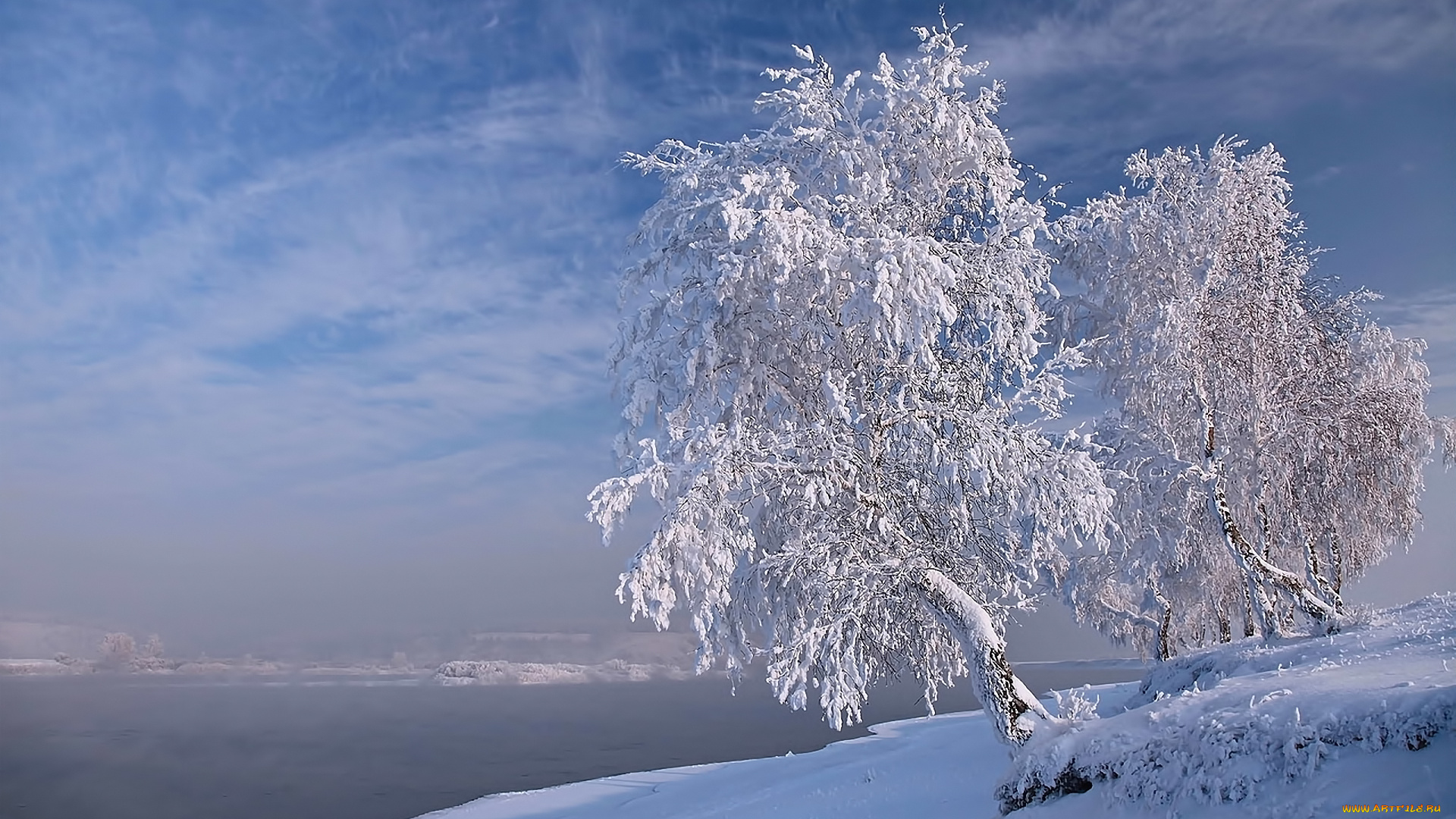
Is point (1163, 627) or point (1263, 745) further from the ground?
point (1163, 627)

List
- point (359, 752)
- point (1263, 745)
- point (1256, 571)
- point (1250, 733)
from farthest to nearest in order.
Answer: point (359, 752), point (1256, 571), point (1250, 733), point (1263, 745)

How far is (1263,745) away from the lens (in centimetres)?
680

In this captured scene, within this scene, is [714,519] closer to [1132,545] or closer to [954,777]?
[954,777]

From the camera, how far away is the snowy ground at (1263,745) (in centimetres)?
607

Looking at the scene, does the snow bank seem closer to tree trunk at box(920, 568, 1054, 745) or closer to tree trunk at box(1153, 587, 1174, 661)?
tree trunk at box(920, 568, 1054, 745)

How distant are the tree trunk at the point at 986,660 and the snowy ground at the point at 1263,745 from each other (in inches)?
44.1

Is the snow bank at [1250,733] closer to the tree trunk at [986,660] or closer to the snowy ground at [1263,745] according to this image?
the snowy ground at [1263,745]

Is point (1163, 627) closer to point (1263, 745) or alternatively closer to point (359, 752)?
point (1263, 745)

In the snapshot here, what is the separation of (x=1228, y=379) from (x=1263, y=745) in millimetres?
12167

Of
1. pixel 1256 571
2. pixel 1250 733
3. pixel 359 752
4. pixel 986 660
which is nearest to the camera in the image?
pixel 1250 733

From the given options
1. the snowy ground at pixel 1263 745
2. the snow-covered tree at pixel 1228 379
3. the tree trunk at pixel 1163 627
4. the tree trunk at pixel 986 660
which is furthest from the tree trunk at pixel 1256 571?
the tree trunk at pixel 986 660

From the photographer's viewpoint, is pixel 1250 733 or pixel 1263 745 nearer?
pixel 1263 745

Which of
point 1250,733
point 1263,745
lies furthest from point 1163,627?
point 1263,745

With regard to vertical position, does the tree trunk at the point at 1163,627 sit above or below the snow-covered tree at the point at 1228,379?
below
